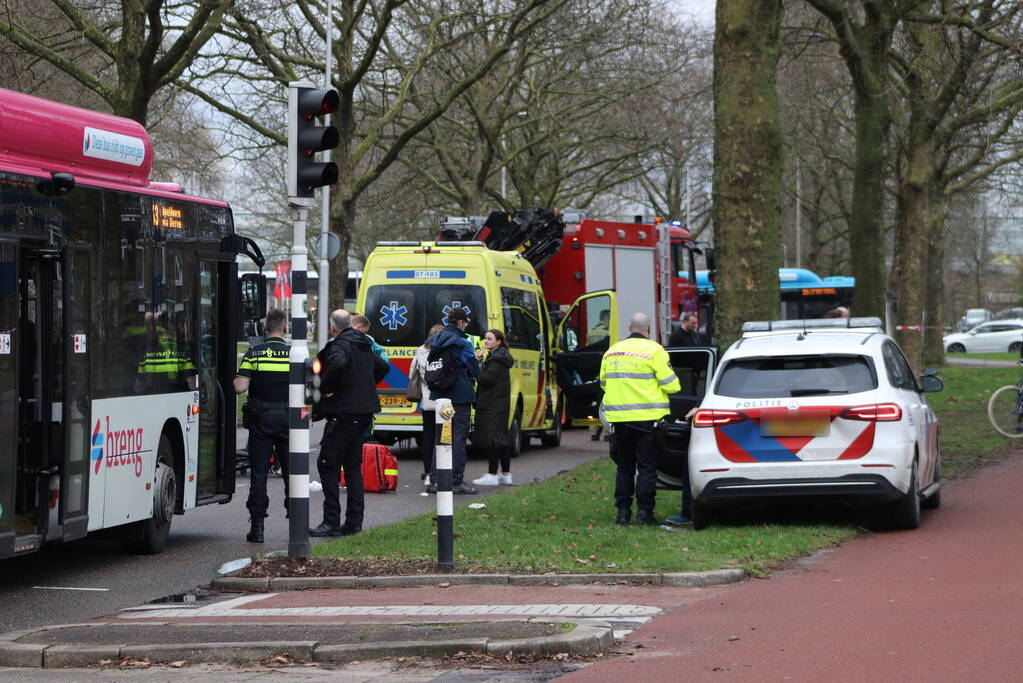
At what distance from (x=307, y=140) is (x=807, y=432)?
4.44 m

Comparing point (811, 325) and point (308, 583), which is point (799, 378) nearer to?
point (811, 325)

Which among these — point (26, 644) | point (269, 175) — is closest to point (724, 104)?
point (26, 644)

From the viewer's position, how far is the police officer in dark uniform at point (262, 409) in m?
12.6

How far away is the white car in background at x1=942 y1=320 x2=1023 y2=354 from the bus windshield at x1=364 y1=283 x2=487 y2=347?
58.4 metres

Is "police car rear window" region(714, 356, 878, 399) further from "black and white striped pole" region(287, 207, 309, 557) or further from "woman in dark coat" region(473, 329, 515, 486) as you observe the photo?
"woman in dark coat" region(473, 329, 515, 486)

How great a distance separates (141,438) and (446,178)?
32.4 meters

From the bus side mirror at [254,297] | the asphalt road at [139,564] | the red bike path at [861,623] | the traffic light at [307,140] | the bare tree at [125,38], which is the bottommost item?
the asphalt road at [139,564]

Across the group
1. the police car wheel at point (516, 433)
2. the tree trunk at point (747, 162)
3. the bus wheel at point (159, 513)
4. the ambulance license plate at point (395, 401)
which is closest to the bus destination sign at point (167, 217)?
the bus wheel at point (159, 513)

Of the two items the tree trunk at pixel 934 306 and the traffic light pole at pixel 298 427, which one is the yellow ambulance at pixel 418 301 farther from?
the tree trunk at pixel 934 306

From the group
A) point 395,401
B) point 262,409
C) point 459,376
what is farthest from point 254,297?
point 395,401

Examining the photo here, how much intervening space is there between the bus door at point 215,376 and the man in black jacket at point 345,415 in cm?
97

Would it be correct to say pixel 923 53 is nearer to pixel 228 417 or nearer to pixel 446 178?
pixel 228 417

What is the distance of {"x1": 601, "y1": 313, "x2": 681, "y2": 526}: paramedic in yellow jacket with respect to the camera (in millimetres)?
12562

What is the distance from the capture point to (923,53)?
22.1 metres
